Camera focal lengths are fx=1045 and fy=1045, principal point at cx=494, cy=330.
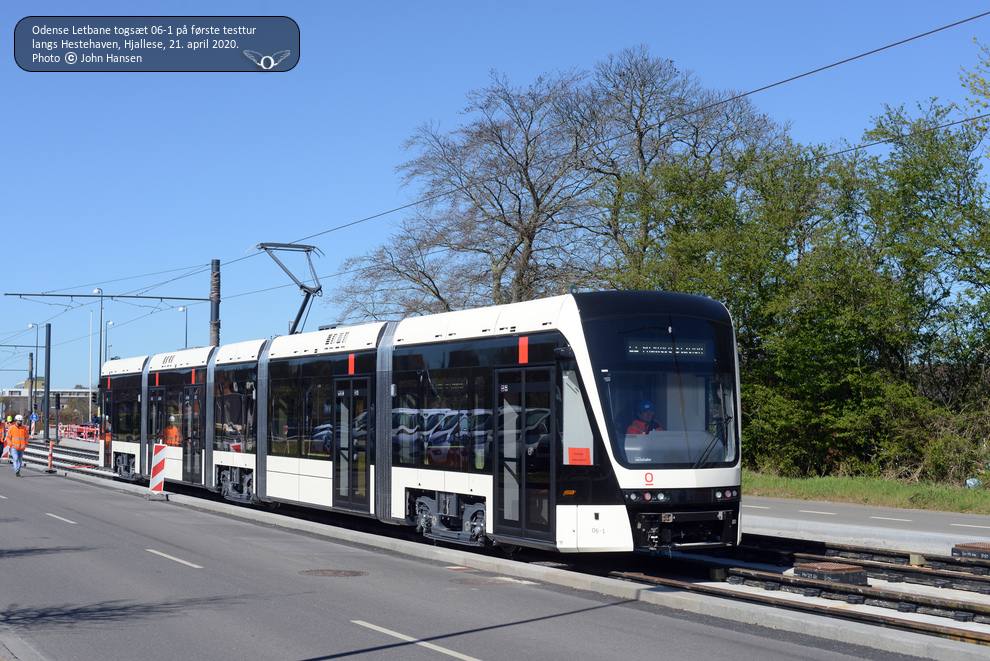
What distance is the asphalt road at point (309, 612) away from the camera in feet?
27.8

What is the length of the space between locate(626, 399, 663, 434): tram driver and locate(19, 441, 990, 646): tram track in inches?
66.3

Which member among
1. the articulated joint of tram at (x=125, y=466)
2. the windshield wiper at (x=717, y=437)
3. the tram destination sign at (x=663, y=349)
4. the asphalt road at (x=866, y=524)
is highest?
the tram destination sign at (x=663, y=349)

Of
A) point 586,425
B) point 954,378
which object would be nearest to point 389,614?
point 586,425

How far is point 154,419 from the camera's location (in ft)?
91.4

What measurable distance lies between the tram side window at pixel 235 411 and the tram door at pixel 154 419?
4.05 meters

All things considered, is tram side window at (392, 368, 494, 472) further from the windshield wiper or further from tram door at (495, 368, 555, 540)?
the windshield wiper

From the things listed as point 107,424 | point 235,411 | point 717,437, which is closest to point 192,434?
point 235,411

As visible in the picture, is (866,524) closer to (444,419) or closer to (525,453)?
(444,419)

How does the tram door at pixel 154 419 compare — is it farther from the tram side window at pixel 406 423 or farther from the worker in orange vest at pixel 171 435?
the tram side window at pixel 406 423

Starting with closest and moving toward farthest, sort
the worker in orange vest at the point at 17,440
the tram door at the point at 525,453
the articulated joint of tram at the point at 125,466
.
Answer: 1. the tram door at the point at 525,453
2. the articulated joint of tram at the point at 125,466
3. the worker in orange vest at the point at 17,440

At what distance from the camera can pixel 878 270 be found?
96.2 ft

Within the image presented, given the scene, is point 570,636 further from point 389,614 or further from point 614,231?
point 614,231

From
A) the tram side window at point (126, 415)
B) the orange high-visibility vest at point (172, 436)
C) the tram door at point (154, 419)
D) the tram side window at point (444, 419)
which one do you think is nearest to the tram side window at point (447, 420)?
the tram side window at point (444, 419)

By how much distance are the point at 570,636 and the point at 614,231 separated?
101 feet
